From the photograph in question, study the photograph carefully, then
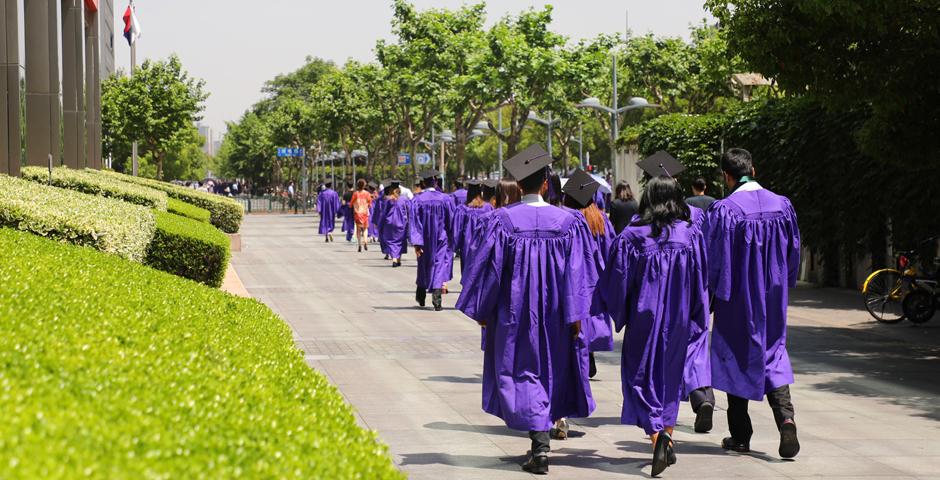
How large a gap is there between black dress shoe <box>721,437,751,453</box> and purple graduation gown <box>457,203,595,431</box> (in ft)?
3.30

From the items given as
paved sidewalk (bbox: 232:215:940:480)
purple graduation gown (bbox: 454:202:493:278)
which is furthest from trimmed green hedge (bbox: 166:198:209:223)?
purple graduation gown (bbox: 454:202:493:278)

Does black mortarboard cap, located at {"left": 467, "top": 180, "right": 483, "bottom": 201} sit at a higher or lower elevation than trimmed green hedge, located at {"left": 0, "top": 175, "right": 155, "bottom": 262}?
higher

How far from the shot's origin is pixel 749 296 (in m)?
8.38

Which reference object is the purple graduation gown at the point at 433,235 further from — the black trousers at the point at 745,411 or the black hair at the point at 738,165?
the black trousers at the point at 745,411

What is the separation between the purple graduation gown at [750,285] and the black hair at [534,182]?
3.79ft

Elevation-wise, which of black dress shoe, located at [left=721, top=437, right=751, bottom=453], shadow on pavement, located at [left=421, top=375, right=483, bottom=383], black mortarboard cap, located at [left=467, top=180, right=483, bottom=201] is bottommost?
shadow on pavement, located at [left=421, top=375, right=483, bottom=383]

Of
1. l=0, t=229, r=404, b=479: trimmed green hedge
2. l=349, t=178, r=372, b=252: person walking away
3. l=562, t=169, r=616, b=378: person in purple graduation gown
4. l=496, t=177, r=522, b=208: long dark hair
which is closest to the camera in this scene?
l=0, t=229, r=404, b=479: trimmed green hedge

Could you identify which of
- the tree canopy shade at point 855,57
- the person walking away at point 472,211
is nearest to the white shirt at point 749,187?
the tree canopy shade at point 855,57

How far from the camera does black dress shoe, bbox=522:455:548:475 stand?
25.0 ft

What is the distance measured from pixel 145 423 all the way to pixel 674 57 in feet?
159

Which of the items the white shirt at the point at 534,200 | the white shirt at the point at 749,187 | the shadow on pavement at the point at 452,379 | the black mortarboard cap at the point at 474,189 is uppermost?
the white shirt at the point at 749,187

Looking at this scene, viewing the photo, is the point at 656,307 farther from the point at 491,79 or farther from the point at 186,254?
the point at 491,79

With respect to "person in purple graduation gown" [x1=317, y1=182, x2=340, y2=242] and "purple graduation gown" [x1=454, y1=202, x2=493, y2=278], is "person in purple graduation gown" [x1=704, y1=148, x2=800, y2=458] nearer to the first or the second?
"purple graduation gown" [x1=454, y1=202, x2=493, y2=278]

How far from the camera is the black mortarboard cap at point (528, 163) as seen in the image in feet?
26.8
